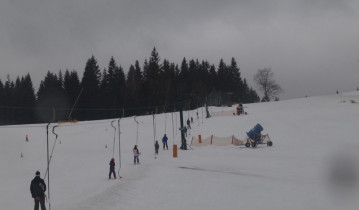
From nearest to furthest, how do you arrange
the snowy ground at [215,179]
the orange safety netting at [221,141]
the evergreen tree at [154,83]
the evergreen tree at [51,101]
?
the snowy ground at [215,179], the orange safety netting at [221,141], the evergreen tree at [154,83], the evergreen tree at [51,101]

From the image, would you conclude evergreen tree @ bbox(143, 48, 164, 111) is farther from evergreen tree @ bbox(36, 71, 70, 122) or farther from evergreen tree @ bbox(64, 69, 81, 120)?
evergreen tree @ bbox(36, 71, 70, 122)

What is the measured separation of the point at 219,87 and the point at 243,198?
334 ft

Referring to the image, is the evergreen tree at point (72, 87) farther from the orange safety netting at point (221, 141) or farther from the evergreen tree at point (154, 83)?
the orange safety netting at point (221, 141)

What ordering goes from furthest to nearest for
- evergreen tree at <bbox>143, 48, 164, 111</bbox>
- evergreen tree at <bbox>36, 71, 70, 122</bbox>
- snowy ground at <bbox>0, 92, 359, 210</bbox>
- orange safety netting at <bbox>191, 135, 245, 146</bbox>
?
evergreen tree at <bbox>36, 71, 70, 122</bbox>
evergreen tree at <bbox>143, 48, 164, 111</bbox>
orange safety netting at <bbox>191, 135, 245, 146</bbox>
snowy ground at <bbox>0, 92, 359, 210</bbox>

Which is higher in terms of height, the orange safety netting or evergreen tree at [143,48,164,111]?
evergreen tree at [143,48,164,111]

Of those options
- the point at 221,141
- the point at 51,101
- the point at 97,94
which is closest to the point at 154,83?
the point at 97,94

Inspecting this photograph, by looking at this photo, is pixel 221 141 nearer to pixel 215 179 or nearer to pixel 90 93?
pixel 215 179

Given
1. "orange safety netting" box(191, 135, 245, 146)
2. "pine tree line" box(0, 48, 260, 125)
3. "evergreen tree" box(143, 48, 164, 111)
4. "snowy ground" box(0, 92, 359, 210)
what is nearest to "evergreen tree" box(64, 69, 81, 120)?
"pine tree line" box(0, 48, 260, 125)

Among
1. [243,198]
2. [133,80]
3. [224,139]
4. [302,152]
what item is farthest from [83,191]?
[133,80]

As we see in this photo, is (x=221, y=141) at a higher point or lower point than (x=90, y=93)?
lower

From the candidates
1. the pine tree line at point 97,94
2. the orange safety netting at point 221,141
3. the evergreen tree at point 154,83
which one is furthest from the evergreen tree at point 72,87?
the orange safety netting at point 221,141

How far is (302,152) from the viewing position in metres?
22.9

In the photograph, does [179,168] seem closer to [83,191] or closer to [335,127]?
[83,191]

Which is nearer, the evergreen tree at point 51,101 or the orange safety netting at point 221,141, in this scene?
the orange safety netting at point 221,141
